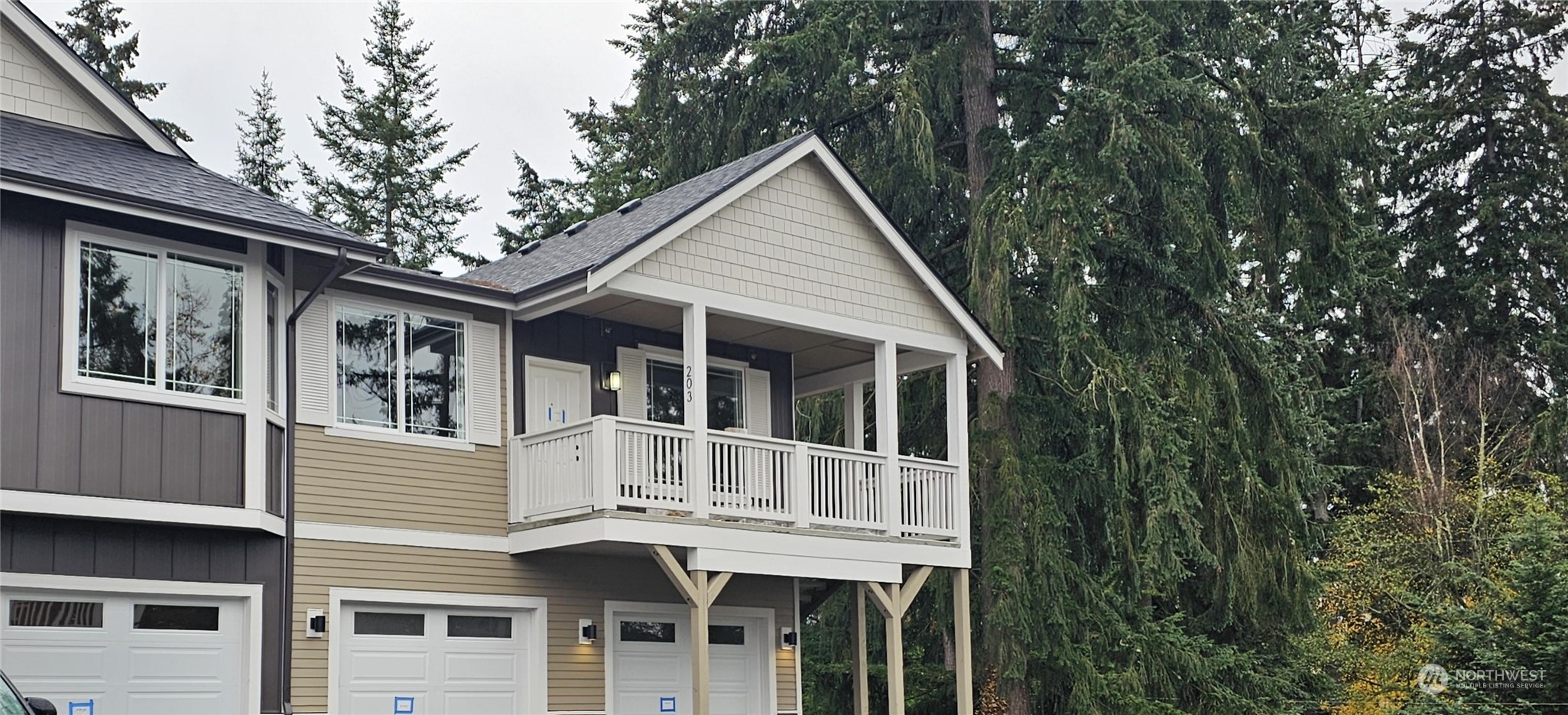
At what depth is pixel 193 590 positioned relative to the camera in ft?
43.0

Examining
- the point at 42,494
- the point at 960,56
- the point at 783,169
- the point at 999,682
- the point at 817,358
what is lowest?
the point at 999,682

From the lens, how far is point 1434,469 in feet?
98.2

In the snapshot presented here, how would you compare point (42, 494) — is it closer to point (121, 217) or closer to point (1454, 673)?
point (121, 217)

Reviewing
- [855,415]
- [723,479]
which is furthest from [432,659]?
[855,415]

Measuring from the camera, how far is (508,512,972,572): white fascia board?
1473 centimetres

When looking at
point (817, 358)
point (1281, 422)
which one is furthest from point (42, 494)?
point (1281, 422)

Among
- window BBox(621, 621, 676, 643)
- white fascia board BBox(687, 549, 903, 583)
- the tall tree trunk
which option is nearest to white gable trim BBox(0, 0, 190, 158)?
white fascia board BBox(687, 549, 903, 583)

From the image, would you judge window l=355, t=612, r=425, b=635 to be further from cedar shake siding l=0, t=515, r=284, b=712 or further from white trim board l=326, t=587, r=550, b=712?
cedar shake siding l=0, t=515, r=284, b=712

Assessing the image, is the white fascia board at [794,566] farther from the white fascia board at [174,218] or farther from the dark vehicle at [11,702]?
the dark vehicle at [11,702]

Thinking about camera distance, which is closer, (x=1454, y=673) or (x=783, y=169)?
(x=1454, y=673)

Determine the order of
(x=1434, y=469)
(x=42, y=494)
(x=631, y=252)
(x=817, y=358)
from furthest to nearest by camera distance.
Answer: (x=1434, y=469)
(x=817, y=358)
(x=631, y=252)
(x=42, y=494)

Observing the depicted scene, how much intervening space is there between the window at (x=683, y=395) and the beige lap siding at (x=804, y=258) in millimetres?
1593

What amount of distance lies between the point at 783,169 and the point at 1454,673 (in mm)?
8273

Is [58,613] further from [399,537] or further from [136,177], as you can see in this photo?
[136,177]
